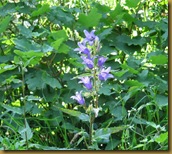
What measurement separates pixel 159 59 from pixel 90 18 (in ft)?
1.17

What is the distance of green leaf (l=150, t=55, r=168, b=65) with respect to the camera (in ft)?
7.74

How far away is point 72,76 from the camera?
95.7 inches

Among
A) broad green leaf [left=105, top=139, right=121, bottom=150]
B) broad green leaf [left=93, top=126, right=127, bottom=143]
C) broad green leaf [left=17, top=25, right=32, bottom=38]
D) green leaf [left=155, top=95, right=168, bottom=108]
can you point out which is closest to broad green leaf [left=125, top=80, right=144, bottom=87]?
green leaf [left=155, top=95, right=168, bottom=108]

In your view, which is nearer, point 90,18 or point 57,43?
point 57,43

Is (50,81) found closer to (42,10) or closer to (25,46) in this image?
(25,46)

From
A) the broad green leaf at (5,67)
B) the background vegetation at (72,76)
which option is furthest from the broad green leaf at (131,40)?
the broad green leaf at (5,67)

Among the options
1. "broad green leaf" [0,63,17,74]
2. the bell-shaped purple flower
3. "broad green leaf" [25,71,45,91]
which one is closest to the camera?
the bell-shaped purple flower

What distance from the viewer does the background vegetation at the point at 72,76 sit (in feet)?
7.39

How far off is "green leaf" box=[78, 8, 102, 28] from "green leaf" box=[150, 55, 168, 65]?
297mm

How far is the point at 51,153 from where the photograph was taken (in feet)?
6.29

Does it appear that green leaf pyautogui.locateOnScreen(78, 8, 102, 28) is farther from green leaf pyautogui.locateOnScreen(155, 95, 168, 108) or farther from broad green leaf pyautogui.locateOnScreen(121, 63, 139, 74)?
green leaf pyautogui.locateOnScreen(155, 95, 168, 108)

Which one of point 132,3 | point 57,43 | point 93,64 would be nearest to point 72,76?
point 57,43

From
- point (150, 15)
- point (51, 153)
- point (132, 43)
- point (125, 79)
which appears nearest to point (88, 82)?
point (51, 153)

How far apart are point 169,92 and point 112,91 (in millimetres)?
274
